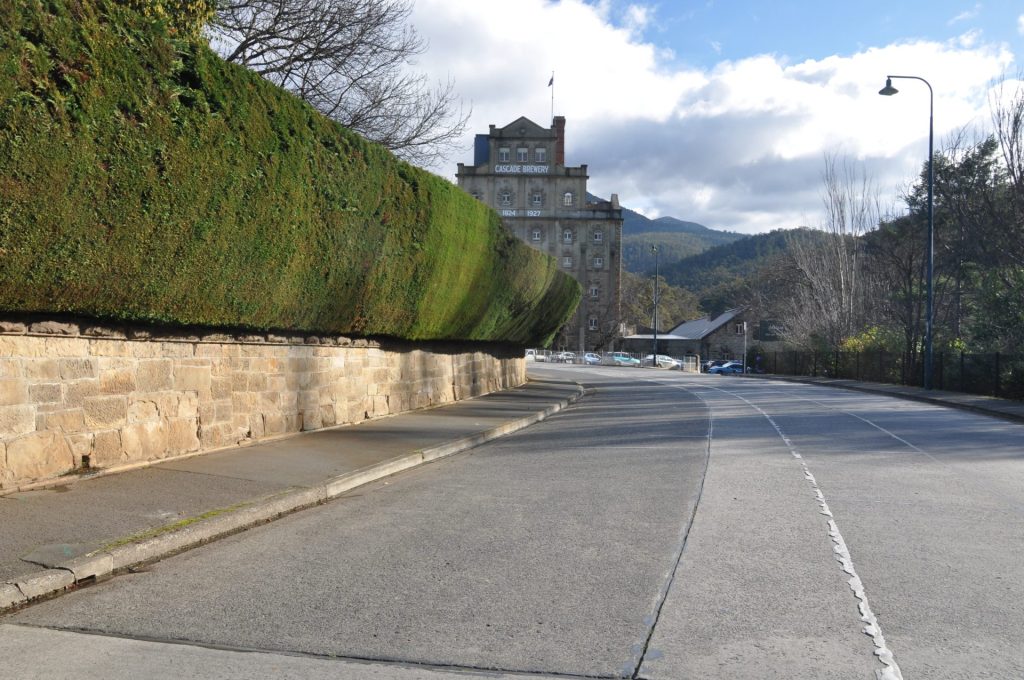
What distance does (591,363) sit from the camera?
81.7m

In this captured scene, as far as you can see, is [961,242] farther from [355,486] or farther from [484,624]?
[484,624]

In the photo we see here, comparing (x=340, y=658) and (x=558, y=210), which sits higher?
(x=558, y=210)

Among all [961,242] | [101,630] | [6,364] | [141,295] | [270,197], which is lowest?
[101,630]

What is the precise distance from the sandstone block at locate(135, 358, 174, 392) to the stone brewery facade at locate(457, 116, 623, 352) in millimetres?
80396

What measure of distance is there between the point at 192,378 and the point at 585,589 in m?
6.42

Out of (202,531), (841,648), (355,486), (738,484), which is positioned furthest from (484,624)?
(738,484)

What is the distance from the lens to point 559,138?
9194 centimetres

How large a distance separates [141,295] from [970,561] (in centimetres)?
785

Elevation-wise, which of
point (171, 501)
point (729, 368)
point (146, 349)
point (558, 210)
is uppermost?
point (558, 210)

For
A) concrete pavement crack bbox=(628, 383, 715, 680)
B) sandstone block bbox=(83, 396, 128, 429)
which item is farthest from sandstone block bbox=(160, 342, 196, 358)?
concrete pavement crack bbox=(628, 383, 715, 680)

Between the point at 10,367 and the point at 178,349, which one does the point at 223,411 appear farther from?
the point at 10,367

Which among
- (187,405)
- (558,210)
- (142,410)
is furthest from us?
(558,210)

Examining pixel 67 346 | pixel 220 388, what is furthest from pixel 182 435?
pixel 67 346

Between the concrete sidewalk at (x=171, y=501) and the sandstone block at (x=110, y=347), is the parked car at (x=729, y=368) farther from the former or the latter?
the sandstone block at (x=110, y=347)
